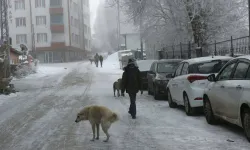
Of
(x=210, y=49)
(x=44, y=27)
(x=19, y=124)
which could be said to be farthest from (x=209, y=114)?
(x=44, y=27)

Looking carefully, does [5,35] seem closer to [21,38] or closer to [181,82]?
[181,82]

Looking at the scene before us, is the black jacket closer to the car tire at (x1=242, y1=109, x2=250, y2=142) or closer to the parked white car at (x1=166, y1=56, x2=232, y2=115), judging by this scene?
the parked white car at (x1=166, y1=56, x2=232, y2=115)

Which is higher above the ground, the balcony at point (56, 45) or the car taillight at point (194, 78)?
the balcony at point (56, 45)

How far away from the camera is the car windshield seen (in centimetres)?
1733

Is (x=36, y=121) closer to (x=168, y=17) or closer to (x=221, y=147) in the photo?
(x=221, y=147)

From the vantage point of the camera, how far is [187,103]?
38.9 feet

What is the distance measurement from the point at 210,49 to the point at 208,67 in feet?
32.3

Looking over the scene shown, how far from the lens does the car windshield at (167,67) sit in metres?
17.3

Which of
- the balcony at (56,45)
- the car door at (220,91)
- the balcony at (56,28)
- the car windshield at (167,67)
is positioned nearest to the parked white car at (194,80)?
the car door at (220,91)

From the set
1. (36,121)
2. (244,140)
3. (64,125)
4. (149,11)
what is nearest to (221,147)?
(244,140)

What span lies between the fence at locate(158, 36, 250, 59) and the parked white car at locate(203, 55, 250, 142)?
5.58m

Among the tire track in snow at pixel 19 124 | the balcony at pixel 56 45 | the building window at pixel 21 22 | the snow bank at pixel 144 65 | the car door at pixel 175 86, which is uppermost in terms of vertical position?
the building window at pixel 21 22

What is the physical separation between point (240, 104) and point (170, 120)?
136 inches

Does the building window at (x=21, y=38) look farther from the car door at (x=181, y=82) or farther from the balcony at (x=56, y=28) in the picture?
the car door at (x=181, y=82)
